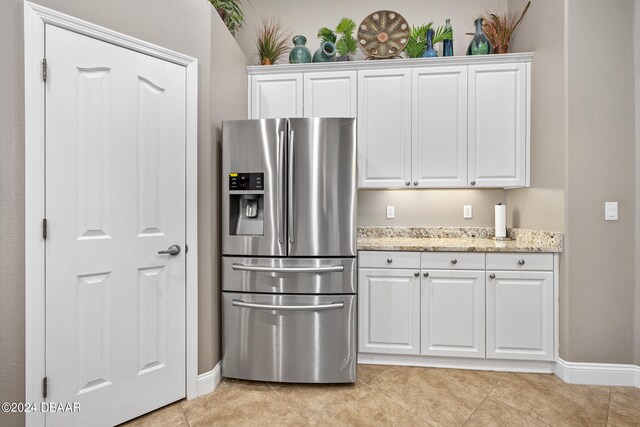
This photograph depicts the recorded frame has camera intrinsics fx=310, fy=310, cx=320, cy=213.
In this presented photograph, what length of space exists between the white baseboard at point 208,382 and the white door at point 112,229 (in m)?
0.13

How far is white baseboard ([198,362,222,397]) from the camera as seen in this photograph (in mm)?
2061

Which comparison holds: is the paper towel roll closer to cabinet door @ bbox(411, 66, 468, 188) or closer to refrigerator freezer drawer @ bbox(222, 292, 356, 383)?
cabinet door @ bbox(411, 66, 468, 188)

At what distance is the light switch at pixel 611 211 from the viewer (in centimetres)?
215

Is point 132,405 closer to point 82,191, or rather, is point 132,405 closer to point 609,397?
point 82,191

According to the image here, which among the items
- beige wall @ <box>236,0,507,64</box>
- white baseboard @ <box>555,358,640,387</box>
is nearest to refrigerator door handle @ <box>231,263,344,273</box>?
white baseboard @ <box>555,358,640,387</box>

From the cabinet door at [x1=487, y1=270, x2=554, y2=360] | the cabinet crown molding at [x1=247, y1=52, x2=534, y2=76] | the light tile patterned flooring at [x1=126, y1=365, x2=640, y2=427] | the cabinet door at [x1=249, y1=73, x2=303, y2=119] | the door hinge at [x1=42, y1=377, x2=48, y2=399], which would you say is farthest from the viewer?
the cabinet door at [x1=249, y1=73, x2=303, y2=119]

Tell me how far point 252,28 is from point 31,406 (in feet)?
11.4

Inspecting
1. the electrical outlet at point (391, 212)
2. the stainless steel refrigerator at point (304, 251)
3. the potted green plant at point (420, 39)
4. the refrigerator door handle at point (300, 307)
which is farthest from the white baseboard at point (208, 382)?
the potted green plant at point (420, 39)

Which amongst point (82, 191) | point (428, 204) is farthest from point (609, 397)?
point (82, 191)

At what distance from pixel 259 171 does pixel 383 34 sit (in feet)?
6.07

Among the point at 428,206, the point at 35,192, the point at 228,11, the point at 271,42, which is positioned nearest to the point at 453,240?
the point at 428,206

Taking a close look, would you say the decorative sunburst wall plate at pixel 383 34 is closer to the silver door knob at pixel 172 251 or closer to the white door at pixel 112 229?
the white door at pixel 112 229

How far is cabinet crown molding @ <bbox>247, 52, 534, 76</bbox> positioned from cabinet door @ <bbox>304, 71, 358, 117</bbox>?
0.06 metres

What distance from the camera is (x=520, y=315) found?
90.7 inches
